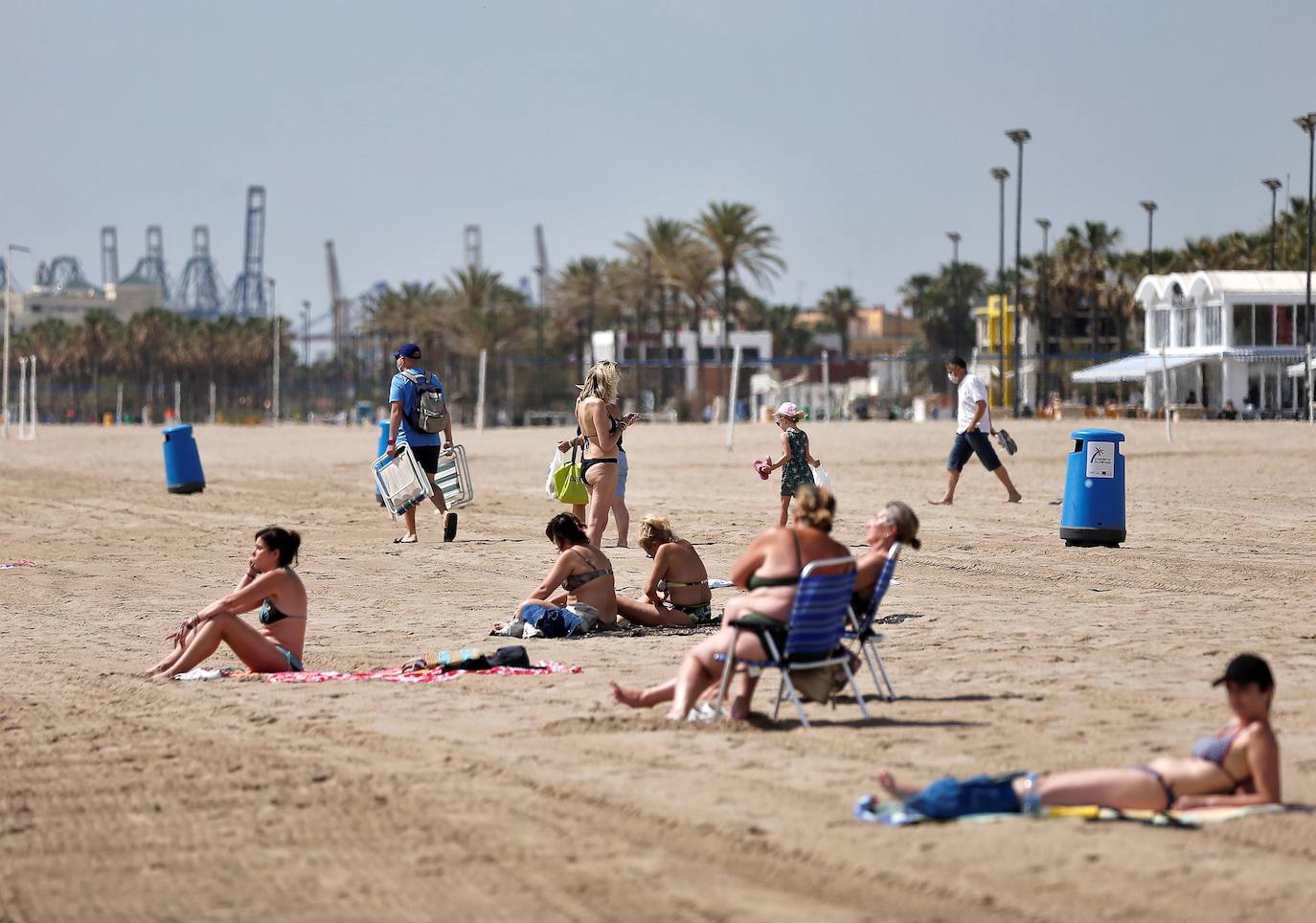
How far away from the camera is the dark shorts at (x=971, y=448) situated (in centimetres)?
1755

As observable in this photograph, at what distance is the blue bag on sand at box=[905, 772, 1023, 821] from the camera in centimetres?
531

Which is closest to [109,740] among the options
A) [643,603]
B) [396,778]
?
[396,778]

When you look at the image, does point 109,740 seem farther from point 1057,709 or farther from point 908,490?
point 908,490

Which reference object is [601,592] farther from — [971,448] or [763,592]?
[971,448]

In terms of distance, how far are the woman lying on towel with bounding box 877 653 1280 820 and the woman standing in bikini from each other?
7.08 m

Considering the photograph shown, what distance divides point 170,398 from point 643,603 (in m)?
117

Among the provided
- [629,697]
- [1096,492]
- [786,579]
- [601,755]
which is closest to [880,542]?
[786,579]

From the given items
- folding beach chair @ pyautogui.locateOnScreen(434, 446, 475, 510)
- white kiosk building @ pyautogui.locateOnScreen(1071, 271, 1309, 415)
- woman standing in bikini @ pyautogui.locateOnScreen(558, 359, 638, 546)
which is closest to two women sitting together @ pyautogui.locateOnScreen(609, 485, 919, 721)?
woman standing in bikini @ pyautogui.locateOnScreen(558, 359, 638, 546)

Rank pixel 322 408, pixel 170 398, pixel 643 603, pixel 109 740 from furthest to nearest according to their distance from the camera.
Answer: pixel 170 398 → pixel 322 408 → pixel 643 603 → pixel 109 740

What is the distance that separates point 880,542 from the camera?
7.45 m

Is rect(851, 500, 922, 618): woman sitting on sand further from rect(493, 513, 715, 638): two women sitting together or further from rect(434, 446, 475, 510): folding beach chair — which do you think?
rect(434, 446, 475, 510): folding beach chair

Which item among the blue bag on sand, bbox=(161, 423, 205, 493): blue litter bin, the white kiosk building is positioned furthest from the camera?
the white kiosk building

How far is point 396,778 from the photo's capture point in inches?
240

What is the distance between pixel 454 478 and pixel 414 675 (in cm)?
682
